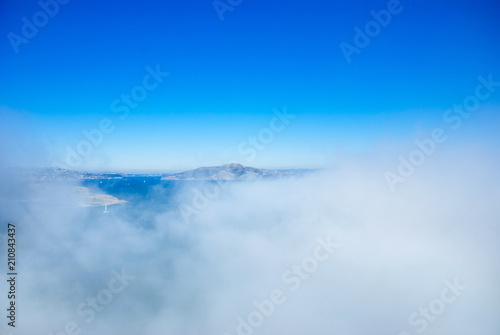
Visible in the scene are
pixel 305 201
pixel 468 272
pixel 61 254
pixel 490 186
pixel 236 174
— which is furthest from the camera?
pixel 236 174

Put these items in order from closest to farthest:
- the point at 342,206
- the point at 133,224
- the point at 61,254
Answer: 1. the point at 61,254
2. the point at 342,206
3. the point at 133,224

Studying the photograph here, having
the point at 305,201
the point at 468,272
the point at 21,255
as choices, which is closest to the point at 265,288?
the point at 468,272

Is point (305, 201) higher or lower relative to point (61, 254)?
lower

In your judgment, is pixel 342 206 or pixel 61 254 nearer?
pixel 61 254

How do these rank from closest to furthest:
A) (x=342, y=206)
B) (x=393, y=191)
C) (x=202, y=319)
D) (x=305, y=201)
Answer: (x=202, y=319) → (x=393, y=191) → (x=342, y=206) → (x=305, y=201)

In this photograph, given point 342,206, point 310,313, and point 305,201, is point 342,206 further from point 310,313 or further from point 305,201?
point 310,313

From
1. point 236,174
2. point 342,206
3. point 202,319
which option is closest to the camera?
point 202,319

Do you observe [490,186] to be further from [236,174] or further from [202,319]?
[236,174]

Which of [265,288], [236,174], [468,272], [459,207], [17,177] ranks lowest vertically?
[468,272]

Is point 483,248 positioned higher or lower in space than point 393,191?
lower

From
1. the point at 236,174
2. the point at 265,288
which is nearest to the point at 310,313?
the point at 265,288
